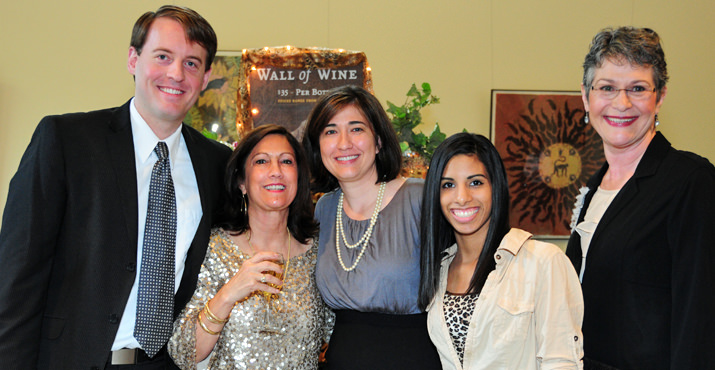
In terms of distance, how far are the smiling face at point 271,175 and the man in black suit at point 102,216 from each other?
0.62 ft

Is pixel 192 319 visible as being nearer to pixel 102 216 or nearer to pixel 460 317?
pixel 102 216

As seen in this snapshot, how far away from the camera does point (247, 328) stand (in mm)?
2332

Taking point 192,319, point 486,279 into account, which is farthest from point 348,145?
point 192,319

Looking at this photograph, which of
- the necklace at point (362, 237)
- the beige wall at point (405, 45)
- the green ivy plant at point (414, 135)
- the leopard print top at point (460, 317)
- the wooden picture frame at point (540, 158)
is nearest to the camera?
the leopard print top at point (460, 317)

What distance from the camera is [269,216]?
8.34ft

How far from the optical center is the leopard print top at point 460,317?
2102mm

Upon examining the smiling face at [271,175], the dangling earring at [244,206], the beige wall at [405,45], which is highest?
the beige wall at [405,45]

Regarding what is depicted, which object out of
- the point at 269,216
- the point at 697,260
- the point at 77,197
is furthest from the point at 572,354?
the point at 77,197

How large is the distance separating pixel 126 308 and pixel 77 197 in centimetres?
44

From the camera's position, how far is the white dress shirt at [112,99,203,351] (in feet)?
7.02

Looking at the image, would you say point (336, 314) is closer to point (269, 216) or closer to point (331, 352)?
point (331, 352)

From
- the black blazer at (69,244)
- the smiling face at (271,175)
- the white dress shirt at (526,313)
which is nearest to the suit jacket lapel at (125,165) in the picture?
the black blazer at (69,244)

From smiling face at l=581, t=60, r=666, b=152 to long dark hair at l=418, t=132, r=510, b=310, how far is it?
18.5 inches

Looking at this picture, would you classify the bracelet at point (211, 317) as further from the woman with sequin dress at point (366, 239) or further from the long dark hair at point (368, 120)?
the long dark hair at point (368, 120)
